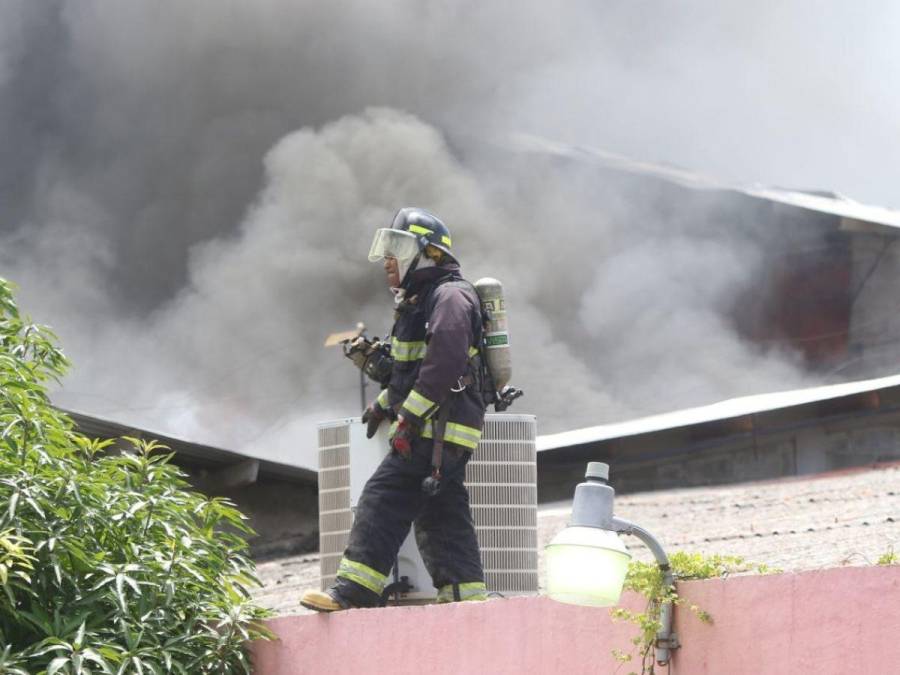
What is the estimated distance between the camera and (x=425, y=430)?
543 cm

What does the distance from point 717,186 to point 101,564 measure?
34.8 feet

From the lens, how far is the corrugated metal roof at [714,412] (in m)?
11.6

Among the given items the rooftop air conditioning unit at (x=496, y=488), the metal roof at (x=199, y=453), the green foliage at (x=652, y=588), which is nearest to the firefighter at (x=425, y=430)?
the rooftop air conditioning unit at (x=496, y=488)

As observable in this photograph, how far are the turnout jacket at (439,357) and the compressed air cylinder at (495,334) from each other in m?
0.07

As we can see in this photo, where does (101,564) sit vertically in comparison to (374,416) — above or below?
below

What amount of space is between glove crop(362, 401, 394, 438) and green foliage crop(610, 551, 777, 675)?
74.3 inches

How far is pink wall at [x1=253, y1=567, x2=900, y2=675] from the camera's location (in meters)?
3.52

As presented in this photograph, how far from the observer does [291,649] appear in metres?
5.36

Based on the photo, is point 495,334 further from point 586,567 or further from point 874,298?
point 874,298

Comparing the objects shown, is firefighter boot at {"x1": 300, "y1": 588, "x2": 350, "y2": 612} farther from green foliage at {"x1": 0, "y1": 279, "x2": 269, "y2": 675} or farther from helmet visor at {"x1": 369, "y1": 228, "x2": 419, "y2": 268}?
helmet visor at {"x1": 369, "y1": 228, "x2": 419, "y2": 268}

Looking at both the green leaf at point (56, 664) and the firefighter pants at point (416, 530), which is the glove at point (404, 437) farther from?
the green leaf at point (56, 664)

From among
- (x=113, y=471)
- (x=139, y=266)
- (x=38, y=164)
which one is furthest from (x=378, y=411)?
(x=38, y=164)

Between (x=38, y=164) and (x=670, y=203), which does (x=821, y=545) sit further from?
(x=38, y=164)

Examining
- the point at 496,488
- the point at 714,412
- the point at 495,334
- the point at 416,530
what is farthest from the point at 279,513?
the point at 495,334
